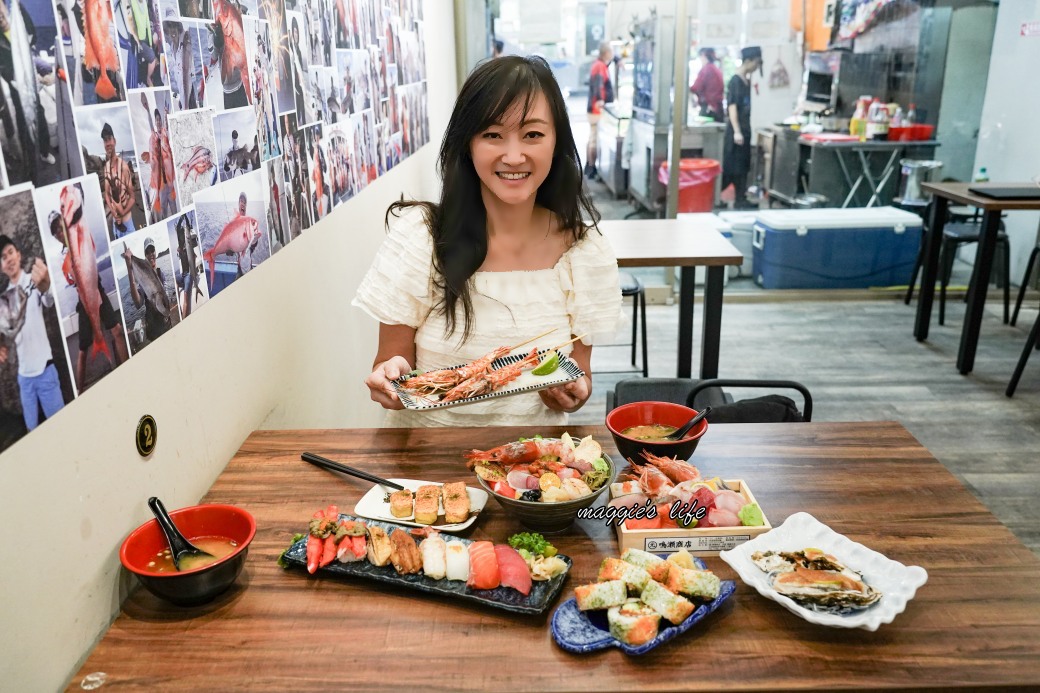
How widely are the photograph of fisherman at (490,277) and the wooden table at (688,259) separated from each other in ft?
4.30

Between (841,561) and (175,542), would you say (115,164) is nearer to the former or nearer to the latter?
(175,542)

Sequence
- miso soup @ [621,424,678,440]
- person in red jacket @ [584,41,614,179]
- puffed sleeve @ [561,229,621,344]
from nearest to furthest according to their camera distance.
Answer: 1. miso soup @ [621,424,678,440]
2. puffed sleeve @ [561,229,621,344]
3. person in red jacket @ [584,41,614,179]

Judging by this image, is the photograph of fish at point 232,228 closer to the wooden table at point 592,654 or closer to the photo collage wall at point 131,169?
the photo collage wall at point 131,169

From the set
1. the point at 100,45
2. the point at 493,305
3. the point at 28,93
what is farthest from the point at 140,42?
the point at 493,305

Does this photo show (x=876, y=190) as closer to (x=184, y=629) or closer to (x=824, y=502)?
(x=824, y=502)

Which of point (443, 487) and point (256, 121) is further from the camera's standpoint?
point (256, 121)

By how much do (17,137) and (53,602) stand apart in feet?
1.91

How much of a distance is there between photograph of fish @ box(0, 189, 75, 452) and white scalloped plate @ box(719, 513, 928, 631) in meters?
0.97

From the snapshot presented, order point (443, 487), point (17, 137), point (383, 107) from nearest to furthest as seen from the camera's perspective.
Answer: point (17, 137)
point (443, 487)
point (383, 107)

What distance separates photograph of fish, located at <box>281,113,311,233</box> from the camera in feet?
6.14

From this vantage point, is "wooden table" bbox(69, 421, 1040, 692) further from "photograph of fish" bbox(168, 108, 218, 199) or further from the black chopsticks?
"photograph of fish" bbox(168, 108, 218, 199)

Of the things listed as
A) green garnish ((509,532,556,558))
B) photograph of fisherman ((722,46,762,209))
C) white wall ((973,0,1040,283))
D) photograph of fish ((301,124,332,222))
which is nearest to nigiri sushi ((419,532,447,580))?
green garnish ((509,532,556,558))

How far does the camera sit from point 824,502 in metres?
1.38

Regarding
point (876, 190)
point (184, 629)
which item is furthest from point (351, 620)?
point (876, 190)
